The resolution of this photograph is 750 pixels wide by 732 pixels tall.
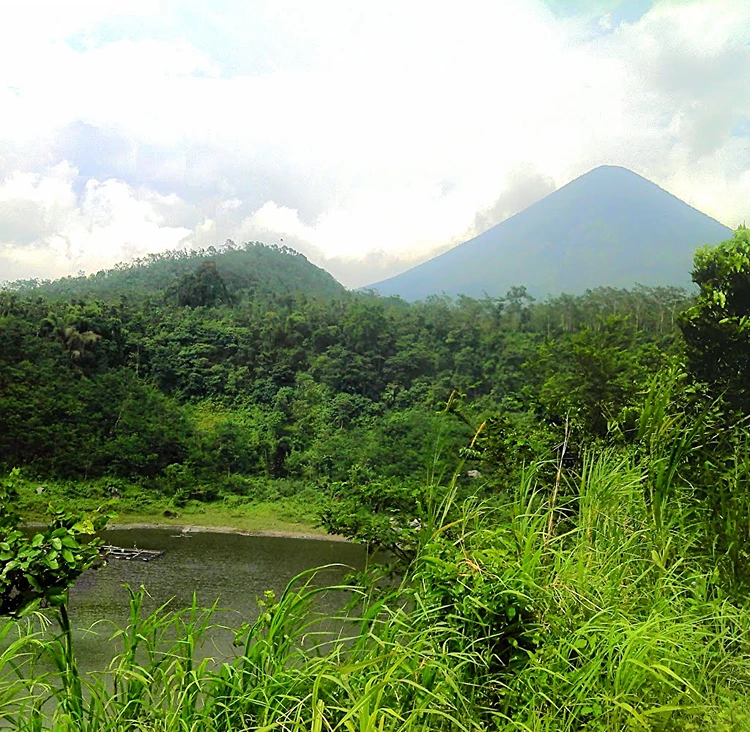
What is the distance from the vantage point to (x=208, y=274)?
1270 inches

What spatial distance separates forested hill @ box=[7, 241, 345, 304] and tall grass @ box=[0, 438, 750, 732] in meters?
31.3

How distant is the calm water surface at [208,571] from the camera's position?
10.9 m

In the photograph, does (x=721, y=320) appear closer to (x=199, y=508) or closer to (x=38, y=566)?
(x=38, y=566)

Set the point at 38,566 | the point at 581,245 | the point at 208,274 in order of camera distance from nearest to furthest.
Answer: the point at 38,566 < the point at 208,274 < the point at 581,245

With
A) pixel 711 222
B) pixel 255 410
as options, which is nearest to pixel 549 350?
pixel 255 410

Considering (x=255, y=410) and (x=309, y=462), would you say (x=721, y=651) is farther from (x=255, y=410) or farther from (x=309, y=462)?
(x=255, y=410)

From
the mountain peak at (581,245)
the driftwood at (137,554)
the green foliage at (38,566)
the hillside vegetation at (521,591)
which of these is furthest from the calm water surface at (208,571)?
the mountain peak at (581,245)

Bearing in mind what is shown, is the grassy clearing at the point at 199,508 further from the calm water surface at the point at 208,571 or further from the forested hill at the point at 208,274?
the forested hill at the point at 208,274

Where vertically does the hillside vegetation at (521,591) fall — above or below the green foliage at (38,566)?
below

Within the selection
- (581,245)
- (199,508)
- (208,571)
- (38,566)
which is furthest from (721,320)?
(581,245)

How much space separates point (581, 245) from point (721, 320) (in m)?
60.2

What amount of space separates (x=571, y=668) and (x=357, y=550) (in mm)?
13517

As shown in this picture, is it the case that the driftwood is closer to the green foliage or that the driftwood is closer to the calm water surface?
the calm water surface

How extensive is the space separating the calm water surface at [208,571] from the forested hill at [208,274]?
56.8ft
